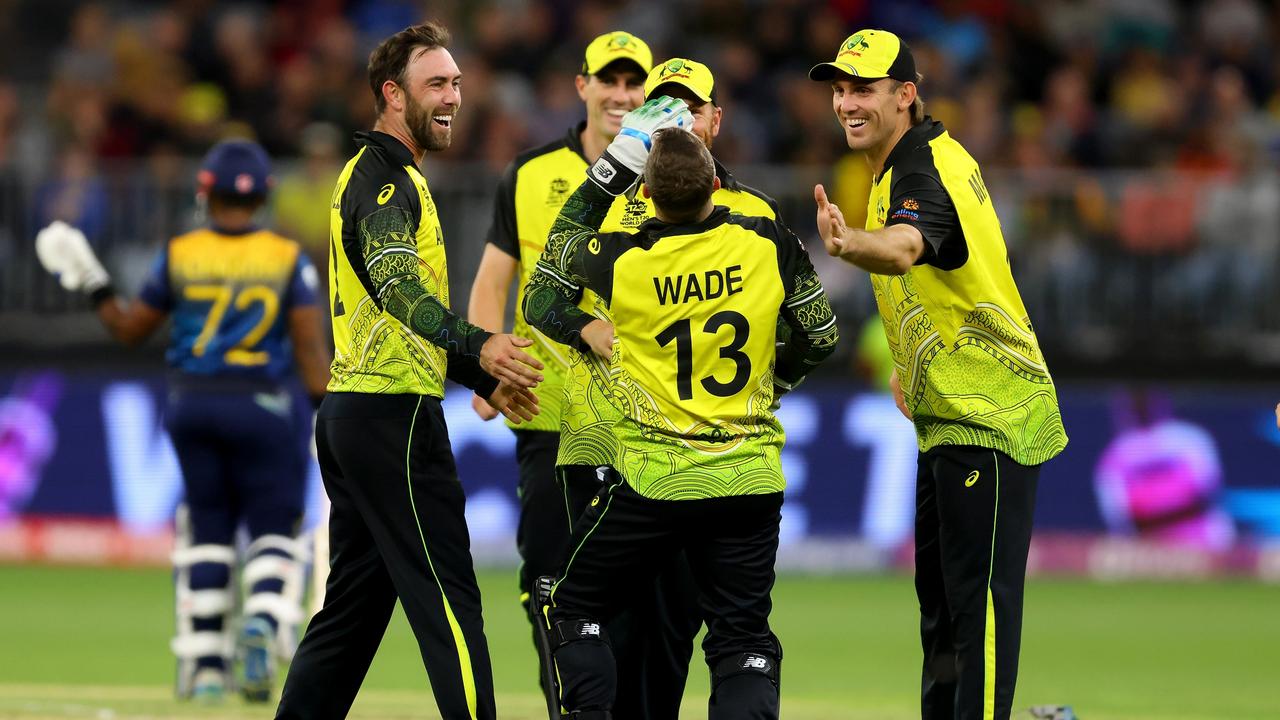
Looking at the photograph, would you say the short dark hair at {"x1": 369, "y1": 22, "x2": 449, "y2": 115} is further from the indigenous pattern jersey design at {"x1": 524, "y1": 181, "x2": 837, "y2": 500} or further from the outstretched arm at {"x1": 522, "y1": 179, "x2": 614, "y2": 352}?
the indigenous pattern jersey design at {"x1": 524, "y1": 181, "x2": 837, "y2": 500}

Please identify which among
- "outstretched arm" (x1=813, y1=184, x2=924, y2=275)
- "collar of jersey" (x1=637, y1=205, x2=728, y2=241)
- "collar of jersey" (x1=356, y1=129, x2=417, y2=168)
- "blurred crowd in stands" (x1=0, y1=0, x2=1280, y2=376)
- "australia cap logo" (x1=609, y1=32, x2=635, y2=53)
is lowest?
"outstretched arm" (x1=813, y1=184, x2=924, y2=275)

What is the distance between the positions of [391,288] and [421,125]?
2.43ft

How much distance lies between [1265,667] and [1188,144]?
766 cm

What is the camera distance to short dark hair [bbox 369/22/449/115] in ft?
23.7

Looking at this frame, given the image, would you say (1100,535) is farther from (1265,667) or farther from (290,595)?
(290,595)

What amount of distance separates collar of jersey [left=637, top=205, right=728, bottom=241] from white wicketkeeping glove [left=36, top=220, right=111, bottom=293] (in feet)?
13.4

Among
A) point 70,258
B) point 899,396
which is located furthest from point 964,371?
point 70,258

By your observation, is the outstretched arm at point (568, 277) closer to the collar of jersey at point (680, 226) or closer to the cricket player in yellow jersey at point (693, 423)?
the cricket player in yellow jersey at point (693, 423)

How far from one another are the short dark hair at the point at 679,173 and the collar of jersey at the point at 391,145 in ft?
3.26

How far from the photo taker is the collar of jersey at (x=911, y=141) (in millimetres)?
7156

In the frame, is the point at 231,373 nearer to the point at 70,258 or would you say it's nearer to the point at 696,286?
the point at 70,258

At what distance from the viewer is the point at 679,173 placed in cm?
663

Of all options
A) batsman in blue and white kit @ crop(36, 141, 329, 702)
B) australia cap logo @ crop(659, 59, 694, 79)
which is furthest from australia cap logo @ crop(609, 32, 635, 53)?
batsman in blue and white kit @ crop(36, 141, 329, 702)

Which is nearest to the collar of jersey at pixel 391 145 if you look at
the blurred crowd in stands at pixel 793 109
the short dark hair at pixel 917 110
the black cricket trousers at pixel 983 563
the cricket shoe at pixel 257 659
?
the short dark hair at pixel 917 110
